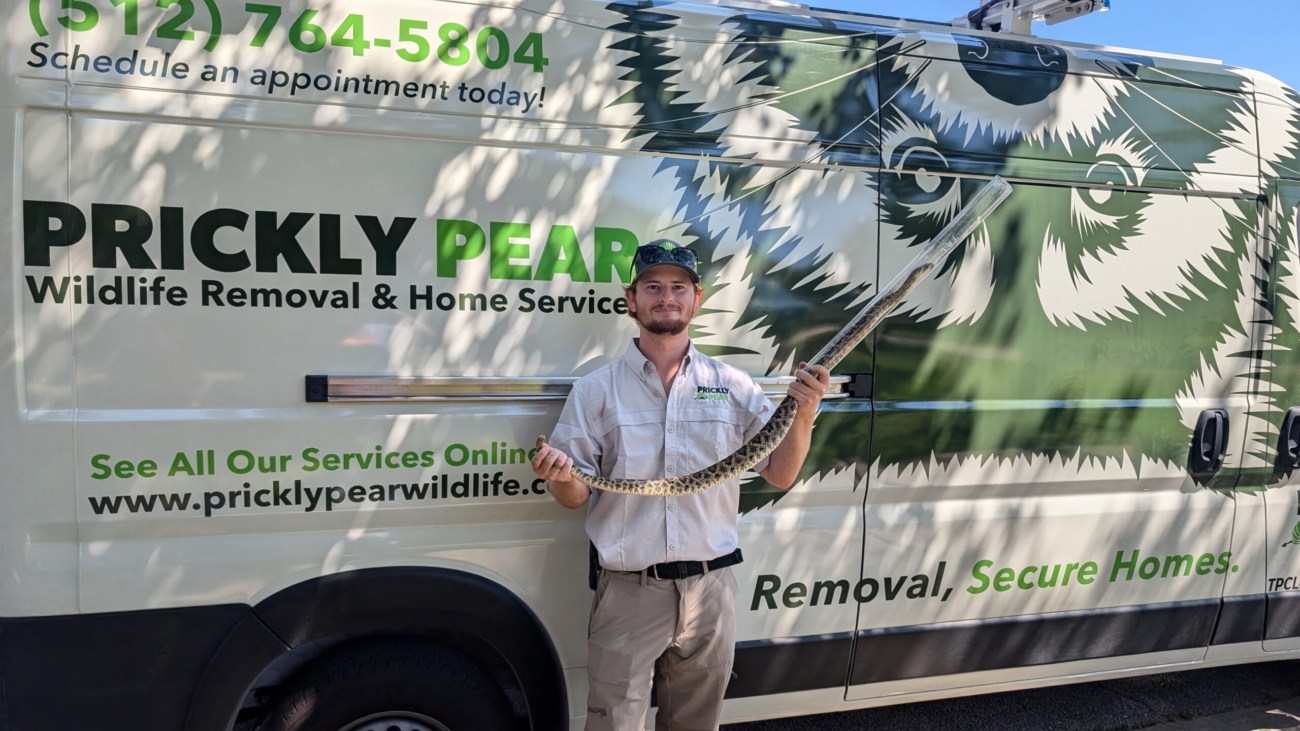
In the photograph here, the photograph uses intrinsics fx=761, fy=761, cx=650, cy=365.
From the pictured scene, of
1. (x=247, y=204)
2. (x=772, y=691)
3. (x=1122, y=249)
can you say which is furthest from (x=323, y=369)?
(x=1122, y=249)

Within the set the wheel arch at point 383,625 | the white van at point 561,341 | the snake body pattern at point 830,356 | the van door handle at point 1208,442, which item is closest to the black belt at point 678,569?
the snake body pattern at point 830,356

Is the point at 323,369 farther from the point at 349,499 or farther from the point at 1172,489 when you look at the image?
the point at 1172,489

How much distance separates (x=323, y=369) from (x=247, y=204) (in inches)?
18.7

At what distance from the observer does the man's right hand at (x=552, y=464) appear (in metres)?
1.94

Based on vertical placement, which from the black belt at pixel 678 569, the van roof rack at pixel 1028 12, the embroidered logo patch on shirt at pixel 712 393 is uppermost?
the van roof rack at pixel 1028 12

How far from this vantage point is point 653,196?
2.30 metres

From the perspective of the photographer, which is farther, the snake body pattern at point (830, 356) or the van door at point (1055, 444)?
the van door at point (1055, 444)

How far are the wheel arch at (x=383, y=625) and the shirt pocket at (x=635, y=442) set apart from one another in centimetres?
54

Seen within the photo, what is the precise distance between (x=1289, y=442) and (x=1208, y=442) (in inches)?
16.0

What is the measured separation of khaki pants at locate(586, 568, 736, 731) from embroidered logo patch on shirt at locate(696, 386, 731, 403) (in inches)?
19.5

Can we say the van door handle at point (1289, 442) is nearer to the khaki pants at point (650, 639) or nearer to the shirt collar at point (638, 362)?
the khaki pants at point (650, 639)

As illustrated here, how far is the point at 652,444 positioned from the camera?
2160 millimetres

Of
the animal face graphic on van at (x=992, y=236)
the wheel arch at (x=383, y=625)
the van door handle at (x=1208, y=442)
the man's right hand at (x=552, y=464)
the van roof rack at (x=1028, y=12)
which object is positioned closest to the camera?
the man's right hand at (x=552, y=464)

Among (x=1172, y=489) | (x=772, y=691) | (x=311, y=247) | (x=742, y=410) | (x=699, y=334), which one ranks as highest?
(x=311, y=247)
